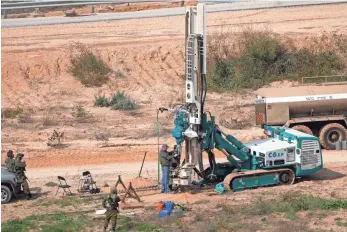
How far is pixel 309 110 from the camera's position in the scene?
33.3 m

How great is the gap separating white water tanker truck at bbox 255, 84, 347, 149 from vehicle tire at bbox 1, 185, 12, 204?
10.4m

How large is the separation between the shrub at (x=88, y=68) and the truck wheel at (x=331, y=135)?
1320 centimetres

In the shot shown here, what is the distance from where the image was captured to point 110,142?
34.5 metres

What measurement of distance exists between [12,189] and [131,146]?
7737 mm

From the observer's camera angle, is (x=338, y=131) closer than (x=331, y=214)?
No

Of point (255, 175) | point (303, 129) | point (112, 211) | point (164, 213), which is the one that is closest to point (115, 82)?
point (303, 129)

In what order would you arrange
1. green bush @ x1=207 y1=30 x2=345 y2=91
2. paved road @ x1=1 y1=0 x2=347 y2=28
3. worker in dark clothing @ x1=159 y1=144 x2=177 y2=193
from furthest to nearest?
paved road @ x1=1 y1=0 x2=347 y2=28 → green bush @ x1=207 y1=30 x2=345 y2=91 → worker in dark clothing @ x1=159 y1=144 x2=177 y2=193

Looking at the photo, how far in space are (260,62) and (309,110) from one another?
1098 cm

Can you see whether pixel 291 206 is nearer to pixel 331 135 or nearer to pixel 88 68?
pixel 331 135

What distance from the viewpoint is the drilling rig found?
27.0 metres

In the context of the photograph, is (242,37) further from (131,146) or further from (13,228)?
(13,228)

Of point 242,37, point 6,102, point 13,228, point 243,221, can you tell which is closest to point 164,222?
point 243,221

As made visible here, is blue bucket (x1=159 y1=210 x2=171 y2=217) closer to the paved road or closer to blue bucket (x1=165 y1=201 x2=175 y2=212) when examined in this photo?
blue bucket (x1=165 y1=201 x2=175 y2=212)

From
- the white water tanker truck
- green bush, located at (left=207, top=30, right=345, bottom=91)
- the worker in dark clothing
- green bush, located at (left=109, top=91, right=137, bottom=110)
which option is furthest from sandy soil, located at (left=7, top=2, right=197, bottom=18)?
the worker in dark clothing
